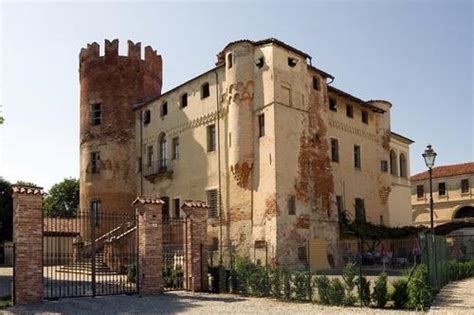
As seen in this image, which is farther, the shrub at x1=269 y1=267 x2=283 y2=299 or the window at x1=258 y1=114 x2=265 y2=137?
the window at x1=258 y1=114 x2=265 y2=137

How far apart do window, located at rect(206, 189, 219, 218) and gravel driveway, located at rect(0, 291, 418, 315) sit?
545 inches

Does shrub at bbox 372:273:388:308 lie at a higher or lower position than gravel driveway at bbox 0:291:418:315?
higher

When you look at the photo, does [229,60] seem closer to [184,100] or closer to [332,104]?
[184,100]

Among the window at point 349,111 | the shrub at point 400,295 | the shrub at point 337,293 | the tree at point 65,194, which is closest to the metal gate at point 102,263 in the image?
the shrub at point 337,293

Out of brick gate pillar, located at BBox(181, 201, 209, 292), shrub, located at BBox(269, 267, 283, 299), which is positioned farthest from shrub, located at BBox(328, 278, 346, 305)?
brick gate pillar, located at BBox(181, 201, 209, 292)

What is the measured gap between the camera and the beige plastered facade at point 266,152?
1051 inches

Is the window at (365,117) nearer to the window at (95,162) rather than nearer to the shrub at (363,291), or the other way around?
the window at (95,162)

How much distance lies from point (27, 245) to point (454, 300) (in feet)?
37.2

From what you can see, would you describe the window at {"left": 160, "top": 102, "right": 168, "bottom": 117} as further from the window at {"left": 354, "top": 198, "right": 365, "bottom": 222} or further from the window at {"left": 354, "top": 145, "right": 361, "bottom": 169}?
the window at {"left": 354, "top": 198, "right": 365, "bottom": 222}

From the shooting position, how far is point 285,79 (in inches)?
1081

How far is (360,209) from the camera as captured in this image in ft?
110

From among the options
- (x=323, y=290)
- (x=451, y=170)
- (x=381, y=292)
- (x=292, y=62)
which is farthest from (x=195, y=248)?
(x=451, y=170)

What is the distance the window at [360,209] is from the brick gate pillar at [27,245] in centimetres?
2260

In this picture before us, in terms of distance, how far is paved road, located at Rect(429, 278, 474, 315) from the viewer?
12.3 m
